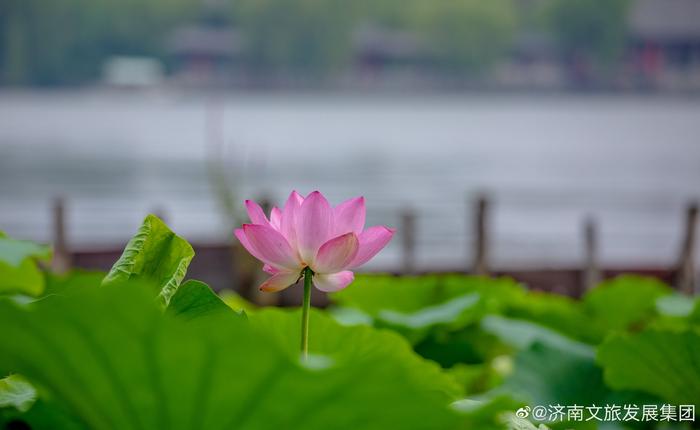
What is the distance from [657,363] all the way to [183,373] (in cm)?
62

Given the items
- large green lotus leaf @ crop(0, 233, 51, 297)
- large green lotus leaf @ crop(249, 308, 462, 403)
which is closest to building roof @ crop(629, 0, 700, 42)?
large green lotus leaf @ crop(0, 233, 51, 297)

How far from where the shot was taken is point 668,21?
4662 cm

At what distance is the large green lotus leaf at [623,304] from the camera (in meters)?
1.57

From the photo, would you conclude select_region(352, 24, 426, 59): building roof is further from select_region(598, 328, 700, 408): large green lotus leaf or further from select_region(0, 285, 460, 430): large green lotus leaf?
select_region(0, 285, 460, 430): large green lotus leaf

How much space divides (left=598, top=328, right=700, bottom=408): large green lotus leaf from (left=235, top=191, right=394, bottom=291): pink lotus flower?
0.43m

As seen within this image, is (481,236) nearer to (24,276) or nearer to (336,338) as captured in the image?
(24,276)

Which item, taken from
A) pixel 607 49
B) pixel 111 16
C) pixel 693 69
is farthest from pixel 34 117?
pixel 693 69

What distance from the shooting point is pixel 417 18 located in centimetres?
6003

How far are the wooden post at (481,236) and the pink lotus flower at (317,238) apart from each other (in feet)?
13.9

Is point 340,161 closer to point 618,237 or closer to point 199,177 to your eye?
point 199,177

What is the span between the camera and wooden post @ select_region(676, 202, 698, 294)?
4602 mm
